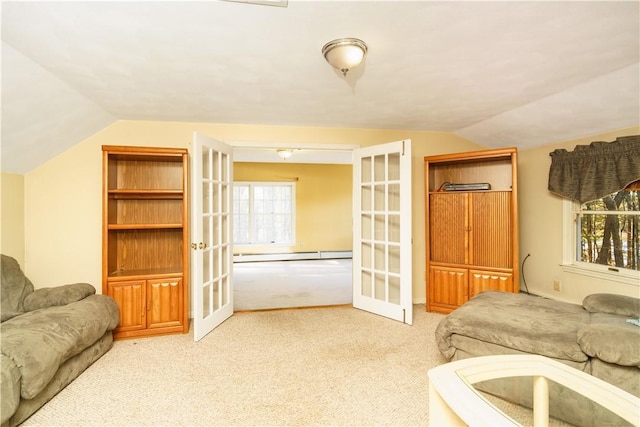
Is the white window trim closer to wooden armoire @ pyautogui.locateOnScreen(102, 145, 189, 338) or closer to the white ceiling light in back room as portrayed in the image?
the white ceiling light in back room

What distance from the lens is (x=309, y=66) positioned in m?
2.28

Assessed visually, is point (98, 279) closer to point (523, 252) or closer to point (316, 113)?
point (316, 113)

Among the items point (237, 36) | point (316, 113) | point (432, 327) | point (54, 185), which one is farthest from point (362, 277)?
point (54, 185)

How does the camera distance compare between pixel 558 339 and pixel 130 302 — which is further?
pixel 130 302

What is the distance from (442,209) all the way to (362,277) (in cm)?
128

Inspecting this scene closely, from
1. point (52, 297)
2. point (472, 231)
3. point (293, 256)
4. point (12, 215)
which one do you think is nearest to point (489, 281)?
point (472, 231)

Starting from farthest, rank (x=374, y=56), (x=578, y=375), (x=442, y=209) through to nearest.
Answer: (x=442, y=209), (x=374, y=56), (x=578, y=375)

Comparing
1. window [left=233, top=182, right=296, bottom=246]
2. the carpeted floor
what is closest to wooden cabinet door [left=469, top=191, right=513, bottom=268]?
the carpeted floor

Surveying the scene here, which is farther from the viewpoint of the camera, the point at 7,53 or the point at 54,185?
the point at 54,185

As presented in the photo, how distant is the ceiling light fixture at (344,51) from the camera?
192 centimetres

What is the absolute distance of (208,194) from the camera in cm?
322

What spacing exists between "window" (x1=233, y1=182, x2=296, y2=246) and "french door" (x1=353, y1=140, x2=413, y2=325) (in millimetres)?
4293

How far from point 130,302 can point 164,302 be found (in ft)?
0.97

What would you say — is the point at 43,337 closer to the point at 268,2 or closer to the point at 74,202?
the point at 74,202
